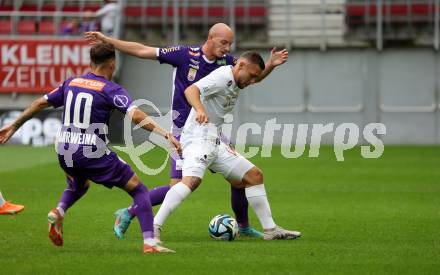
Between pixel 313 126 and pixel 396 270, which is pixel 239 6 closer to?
pixel 313 126

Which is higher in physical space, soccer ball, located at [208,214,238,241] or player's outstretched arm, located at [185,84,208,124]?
player's outstretched arm, located at [185,84,208,124]

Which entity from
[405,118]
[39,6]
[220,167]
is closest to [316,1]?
[405,118]

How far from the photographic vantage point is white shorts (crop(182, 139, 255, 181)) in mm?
10078

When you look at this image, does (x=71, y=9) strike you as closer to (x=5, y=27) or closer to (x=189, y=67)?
(x=5, y=27)

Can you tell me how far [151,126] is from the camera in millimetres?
9055

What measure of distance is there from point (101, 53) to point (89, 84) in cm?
30

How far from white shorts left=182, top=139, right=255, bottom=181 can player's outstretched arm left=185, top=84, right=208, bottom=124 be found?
49cm

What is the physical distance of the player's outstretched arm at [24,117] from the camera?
31.4 ft

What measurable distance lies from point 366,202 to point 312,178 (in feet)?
13.0

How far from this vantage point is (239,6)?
1131 inches

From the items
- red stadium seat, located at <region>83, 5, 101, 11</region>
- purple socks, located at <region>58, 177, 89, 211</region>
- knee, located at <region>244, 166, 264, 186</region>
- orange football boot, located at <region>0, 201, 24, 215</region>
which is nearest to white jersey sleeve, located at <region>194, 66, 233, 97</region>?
knee, located at <region>244, 166, 264, 186</region>

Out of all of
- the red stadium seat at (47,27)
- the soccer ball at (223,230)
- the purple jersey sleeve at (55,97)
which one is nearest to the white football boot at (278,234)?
the soccer ball at (223,230)

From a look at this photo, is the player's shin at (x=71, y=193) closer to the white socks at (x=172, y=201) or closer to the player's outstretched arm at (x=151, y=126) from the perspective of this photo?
the white socks at (x=172, y=201)

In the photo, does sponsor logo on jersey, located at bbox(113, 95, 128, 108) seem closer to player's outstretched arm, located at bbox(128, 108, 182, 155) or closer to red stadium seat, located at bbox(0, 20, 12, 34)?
player's outstretched arm, located at bbox(128, 108, 182, 155)
